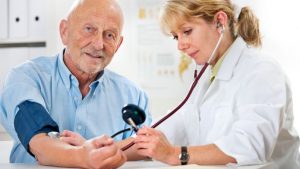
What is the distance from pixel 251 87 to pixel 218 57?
0.79 feet

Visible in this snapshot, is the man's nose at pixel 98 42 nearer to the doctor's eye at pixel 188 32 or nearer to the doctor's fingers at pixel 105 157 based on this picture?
the doctor's eye at pixel 188 32

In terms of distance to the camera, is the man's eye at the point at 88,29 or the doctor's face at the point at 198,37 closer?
the doctor's face at the point at 198,37

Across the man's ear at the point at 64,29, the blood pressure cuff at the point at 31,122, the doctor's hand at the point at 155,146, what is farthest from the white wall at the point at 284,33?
the blood pressure cuff at the point at 31,122

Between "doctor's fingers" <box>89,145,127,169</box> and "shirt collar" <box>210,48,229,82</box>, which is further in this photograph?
"shirt collar" <box>210,48,229,82</box>

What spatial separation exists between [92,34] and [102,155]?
1.90 ft

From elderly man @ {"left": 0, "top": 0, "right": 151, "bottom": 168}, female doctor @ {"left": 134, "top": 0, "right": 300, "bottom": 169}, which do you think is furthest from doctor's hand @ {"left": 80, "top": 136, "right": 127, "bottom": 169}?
elderly man @ {"left": 0, "top": 0, "right": 151, "bottom": 168}

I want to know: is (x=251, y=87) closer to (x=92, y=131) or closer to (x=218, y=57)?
(x=218, y=57)

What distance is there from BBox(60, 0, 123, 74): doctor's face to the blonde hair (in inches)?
8.0

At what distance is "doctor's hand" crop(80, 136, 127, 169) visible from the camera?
3.80 ft

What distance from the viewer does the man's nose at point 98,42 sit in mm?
1597

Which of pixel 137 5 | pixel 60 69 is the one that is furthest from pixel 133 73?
pixel 60 69

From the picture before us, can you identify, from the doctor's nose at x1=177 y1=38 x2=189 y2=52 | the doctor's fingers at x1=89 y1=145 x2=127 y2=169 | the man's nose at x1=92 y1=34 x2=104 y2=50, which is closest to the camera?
the doctor's fingers at x1=89 y1=145 x2=127 y2=169

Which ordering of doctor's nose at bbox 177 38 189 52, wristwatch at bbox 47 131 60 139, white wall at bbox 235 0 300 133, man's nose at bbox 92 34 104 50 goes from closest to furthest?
1. wristwatch at bbox 47 131 60 139
2. doctor's nose at bbox 177 38 189 52
3. man's nose at bbox 92 34 104 50
4. white wall at bbox 235 0 300 133

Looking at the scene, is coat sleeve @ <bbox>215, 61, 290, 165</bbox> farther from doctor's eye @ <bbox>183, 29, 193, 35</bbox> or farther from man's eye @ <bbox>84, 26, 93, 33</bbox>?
man's eye @ <bbox>84, 26, 93, 33</bbox>
